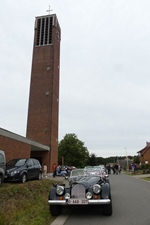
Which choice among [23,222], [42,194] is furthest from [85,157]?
[23,222]

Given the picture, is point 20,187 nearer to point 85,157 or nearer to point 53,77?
point 53,77

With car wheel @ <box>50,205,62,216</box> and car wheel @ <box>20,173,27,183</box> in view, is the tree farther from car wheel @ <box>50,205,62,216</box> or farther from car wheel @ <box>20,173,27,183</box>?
car wheel @ <box>50,205,62,216</box>

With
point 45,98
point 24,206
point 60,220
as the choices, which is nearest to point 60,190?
point 60,220

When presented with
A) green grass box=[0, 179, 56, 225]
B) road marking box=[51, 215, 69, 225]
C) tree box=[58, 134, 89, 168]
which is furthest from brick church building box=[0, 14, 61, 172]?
tree box=[58, 134, 89, 168]

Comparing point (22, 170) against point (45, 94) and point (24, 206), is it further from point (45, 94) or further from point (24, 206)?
point (45, 94)

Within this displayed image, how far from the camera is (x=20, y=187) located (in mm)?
9172

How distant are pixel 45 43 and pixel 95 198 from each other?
37.2 metres

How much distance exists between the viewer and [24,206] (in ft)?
25.0

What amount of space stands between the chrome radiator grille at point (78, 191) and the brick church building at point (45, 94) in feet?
79.1

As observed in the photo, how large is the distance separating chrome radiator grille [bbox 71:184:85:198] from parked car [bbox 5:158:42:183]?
516 centimetres

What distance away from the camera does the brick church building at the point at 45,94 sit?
111ft

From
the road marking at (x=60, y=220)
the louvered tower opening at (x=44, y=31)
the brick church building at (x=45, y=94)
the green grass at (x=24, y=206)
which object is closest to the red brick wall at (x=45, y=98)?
the brick church building at (x=45, y=94)

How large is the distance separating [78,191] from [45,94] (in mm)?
30382

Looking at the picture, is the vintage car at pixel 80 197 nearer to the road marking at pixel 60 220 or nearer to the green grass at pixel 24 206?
the road marking at pixel 60 220
